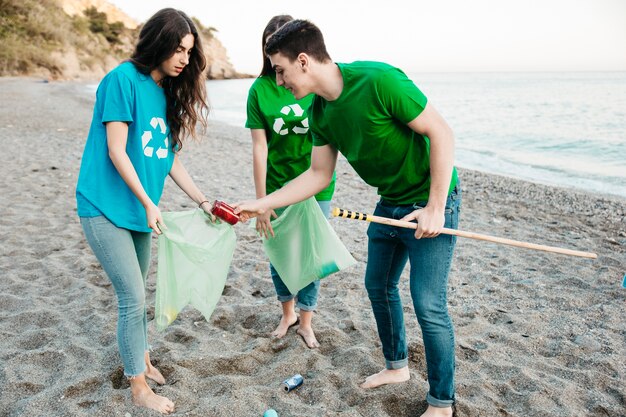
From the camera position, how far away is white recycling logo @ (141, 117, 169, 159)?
95.8 inches

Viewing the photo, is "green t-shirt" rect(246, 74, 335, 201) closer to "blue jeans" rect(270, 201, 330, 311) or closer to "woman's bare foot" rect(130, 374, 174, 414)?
"blue jeans" rect(270, 201, 330, 311)

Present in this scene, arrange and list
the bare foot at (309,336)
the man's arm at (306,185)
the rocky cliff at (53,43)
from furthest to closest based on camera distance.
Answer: the rocky cliff at (53,43), the bare foot at (309,336), the man's arm at (306,185)

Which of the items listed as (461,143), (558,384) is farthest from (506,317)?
(461,143)

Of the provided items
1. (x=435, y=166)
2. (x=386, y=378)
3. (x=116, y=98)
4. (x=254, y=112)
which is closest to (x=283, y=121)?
(x=254, y=112)

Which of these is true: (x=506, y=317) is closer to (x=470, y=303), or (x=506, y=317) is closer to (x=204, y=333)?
(x=470, y=303)

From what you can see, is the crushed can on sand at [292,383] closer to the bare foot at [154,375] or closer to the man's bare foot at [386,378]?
the man's bare foot at [386,378]

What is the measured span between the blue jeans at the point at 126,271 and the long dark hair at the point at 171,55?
556 mm

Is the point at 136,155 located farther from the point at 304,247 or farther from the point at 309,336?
the point at 309,336

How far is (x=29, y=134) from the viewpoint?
10695 mm

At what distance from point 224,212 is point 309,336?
1116 millimetres

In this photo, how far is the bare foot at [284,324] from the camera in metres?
3.47

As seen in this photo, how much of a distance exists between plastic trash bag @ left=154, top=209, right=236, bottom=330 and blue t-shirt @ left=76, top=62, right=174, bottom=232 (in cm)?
27

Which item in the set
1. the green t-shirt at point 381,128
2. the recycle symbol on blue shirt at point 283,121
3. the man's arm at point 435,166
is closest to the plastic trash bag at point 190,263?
the recycle symbol on blue shirt at point 283,121

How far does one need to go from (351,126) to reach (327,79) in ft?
0.75
